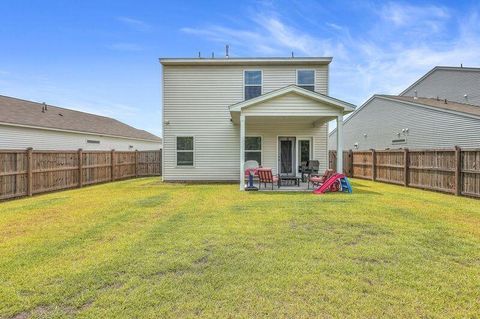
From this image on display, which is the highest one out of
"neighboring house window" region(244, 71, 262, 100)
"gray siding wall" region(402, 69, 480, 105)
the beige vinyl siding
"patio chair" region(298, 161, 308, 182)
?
"gray siding wall" region(402, 69, 480, 105)

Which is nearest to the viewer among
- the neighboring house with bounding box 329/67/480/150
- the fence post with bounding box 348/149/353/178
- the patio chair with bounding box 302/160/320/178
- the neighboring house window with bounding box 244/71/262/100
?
the patio chair with bounding box 302/160/320/178

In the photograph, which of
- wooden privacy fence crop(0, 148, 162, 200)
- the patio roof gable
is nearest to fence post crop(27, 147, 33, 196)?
wooden privacy fence crop(0, 148, 162, 200)

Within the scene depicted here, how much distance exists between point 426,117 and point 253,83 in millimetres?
11455

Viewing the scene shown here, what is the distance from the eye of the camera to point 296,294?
10.4 ft

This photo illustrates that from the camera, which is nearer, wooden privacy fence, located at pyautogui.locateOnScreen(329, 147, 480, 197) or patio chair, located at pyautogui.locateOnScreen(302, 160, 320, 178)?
wooden privacy fence, located at pyautogui.locateOnScreen(329, 147, 480, 197)

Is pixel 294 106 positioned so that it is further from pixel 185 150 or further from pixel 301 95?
pixel 185 150

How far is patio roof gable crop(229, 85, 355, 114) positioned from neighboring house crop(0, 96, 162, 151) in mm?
12777

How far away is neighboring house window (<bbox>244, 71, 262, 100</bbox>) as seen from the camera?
14.7 m

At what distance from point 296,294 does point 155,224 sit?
403 centimetres

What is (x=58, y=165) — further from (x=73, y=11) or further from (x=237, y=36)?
(x=237, y=36)

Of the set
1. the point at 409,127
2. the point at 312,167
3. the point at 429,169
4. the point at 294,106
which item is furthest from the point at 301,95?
the point at 409,127

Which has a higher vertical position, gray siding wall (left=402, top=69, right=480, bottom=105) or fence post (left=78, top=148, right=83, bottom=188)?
gray siding wall (left=402, top=69, right=480, bottom=105)

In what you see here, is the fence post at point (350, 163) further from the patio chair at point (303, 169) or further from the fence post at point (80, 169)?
the fence post at point (80, 169)

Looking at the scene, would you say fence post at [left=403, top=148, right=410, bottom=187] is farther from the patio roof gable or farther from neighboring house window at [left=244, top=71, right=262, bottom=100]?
neighboring house window at [left=244, top=71, right=262, bottom=100]
